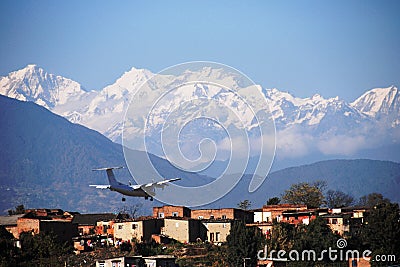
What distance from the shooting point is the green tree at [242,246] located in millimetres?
70438

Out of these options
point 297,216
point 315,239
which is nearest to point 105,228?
point 297,216

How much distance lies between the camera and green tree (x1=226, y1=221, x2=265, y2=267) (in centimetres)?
7044

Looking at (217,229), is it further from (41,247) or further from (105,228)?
(41,247)

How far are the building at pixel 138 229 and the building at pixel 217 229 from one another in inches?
181

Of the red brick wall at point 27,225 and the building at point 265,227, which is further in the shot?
the building at point 265,227

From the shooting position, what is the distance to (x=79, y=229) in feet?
296

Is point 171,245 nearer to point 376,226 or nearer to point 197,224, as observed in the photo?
point 197,224

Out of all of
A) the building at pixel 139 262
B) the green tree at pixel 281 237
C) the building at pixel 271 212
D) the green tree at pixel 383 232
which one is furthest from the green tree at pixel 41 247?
the building at pixel 271 212

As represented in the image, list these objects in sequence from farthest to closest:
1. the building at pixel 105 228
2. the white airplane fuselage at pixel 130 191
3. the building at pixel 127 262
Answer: the building at pixel 105 228, the white airplane fuselage at pixel 130 191, the building at pixel 127 262

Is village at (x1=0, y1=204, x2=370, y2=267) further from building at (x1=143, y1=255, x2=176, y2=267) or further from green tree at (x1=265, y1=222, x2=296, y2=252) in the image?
building at (x1=143, y1=255, x2=176, y2=267)

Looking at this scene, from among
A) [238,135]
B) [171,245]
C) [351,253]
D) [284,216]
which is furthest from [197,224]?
[238,135]

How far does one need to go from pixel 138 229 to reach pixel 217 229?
7.73 meters

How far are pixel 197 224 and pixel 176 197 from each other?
27.5 m

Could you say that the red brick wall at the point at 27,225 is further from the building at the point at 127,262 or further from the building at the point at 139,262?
the building at the point at 139,262
